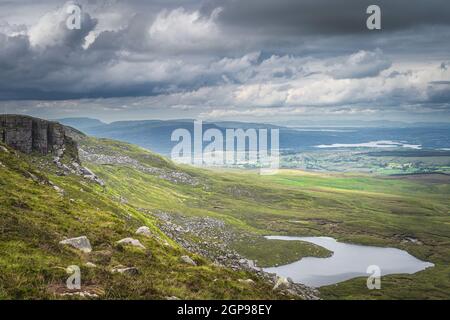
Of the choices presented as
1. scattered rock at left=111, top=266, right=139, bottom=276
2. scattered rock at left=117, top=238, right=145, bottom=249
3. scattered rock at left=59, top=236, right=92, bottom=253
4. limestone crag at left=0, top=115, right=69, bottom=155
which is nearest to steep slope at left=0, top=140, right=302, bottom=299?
scattered rock at left=111, top=266, right=139, bottom=276

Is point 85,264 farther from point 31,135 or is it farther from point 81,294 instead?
point 31,135

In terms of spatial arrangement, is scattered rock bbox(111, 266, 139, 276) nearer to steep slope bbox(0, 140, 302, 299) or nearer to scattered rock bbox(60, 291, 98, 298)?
steep slope bbox(0, 140, 302, 299)
